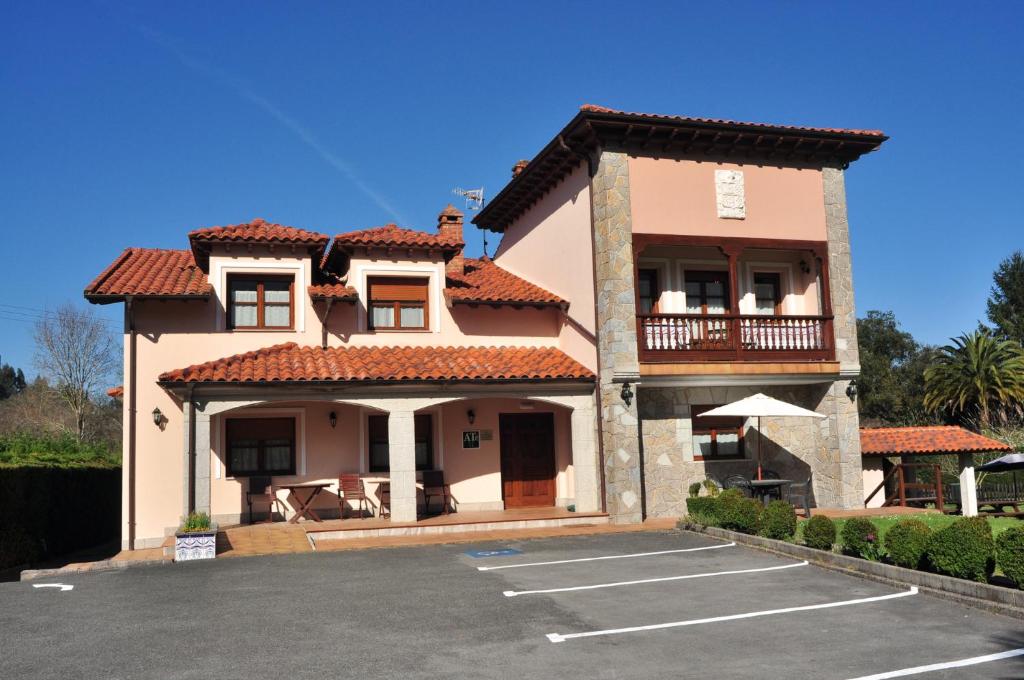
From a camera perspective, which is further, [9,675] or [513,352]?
[513,352]

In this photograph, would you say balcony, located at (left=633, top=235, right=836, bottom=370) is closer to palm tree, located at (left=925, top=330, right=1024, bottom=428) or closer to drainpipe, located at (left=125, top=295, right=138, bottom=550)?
drainpipe, located at (left=125, top=295, right=138, bottom=550)

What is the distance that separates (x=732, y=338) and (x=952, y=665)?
11.6 meters

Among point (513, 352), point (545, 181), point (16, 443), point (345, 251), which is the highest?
point (545, 181)

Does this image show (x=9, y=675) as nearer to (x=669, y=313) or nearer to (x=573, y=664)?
(x=573, y=664)

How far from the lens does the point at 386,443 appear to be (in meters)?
19.2

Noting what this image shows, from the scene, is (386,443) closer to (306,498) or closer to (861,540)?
(306,498)

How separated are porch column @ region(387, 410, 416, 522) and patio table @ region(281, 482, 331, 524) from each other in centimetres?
133

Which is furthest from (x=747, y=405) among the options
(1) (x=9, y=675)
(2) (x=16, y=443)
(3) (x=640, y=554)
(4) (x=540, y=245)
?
Answer: (2) (x=16, y=443)

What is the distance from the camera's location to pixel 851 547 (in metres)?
11.8

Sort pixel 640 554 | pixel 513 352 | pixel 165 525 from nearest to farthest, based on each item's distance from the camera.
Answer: pixel 640 554, pixel 165 525, pixel 513 352

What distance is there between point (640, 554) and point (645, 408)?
5404 millimetres

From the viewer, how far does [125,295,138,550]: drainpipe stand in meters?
16.8

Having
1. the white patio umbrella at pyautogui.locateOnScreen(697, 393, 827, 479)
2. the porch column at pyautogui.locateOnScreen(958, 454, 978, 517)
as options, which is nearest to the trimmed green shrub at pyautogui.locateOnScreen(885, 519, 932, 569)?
the white patio umbrella at pyautogui.locateOnScreen(697, 393, 827, 479)

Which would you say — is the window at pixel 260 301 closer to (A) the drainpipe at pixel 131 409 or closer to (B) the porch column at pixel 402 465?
(A) the drainpipe at pixel 131 409
